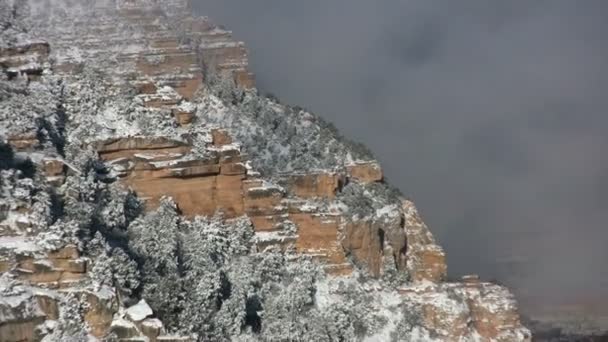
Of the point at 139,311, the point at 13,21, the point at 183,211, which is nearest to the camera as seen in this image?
the point at 139,311

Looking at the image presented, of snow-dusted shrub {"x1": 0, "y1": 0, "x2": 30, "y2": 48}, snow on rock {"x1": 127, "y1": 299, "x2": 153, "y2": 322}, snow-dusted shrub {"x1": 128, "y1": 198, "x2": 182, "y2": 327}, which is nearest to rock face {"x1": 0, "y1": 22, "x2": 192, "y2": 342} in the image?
snow on rock {"x1": 127, "y1": 299, "x2": 153, "y2": 322}

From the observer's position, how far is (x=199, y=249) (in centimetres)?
6781

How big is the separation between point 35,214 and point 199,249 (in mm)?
14142

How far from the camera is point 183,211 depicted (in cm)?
7256

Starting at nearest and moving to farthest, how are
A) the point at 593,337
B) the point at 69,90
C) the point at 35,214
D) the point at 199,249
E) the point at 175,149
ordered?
the point at 35,214 → the point at 199,249 → the point at 175,149 → the point at 69,90 → the point at 593,337

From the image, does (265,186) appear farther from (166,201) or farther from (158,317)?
(158,317)

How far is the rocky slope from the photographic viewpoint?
5450 cm

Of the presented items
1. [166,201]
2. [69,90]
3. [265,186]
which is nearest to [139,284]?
[166,201]

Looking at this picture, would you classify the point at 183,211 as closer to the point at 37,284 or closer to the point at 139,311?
the point at 139,311

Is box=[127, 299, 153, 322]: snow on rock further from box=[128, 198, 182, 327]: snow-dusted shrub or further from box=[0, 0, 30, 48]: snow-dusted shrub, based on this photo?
box=[0, 0, 30, 48]: snow-dusted shrub

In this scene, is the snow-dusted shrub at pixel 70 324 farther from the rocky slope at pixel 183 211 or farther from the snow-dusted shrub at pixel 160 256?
the snow-dusted shrub at pixel 160 256

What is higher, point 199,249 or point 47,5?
point 47,5

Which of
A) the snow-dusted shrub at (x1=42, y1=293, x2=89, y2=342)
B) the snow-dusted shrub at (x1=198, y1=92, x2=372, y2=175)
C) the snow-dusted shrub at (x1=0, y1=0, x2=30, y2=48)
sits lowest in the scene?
the snow-dusted shrub at (x1=42, y1=293, x2=89, y2=342)

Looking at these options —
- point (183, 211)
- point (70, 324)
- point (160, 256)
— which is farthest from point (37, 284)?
point (183, 211)
